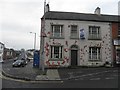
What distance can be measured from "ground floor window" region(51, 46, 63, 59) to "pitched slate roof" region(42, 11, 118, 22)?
13.6 feet

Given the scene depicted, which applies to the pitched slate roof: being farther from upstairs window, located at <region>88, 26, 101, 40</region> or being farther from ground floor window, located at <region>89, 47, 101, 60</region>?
ground floor window, located at <region>89, 47, 101, 60</region>

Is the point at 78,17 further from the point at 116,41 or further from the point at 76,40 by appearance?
the point at 116,41

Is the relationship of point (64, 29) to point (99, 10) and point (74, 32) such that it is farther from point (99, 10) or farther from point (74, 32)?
point (99, 10)

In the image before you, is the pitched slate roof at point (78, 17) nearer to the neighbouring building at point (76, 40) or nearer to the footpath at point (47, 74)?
the neighbouring building at point (76, 40)

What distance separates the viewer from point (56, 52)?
27.2 m

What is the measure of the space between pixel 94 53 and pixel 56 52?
5.54 m

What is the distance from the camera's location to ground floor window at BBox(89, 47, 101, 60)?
28.0 m

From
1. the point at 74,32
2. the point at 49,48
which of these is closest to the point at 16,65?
the point at 49,48

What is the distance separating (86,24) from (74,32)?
2.14 m

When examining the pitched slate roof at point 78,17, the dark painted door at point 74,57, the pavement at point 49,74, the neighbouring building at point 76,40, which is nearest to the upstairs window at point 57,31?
the neighbouring building at point 76,40

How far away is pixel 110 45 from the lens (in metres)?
28.4

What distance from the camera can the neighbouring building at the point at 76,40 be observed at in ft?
88.6

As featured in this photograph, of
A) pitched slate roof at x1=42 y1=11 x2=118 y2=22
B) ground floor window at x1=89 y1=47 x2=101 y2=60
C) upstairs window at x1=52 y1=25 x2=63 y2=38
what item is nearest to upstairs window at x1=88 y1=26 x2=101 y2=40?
pitched slate roof at x1=42 y1=11 x2=118 y2=22

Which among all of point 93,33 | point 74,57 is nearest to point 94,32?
point 93,33
